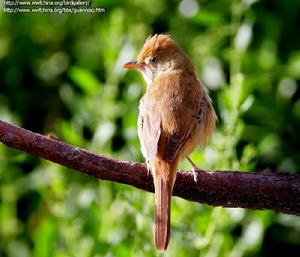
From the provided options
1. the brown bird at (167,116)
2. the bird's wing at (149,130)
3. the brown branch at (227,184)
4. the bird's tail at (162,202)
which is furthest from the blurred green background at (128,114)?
the brown branch at (227,184)

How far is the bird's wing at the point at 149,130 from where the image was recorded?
16.8ft

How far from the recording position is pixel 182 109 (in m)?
5.36

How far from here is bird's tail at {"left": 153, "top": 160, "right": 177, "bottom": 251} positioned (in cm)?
442

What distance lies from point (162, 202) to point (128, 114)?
1.61 metres

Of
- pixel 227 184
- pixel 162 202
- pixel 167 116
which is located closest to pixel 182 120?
pixel 167 116

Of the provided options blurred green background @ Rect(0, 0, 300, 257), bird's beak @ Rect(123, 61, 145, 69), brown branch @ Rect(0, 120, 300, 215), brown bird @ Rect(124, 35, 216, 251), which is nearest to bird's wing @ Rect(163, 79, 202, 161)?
brown bird @ Rect(124, 35, 216, 251)

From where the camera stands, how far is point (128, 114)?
6.18m

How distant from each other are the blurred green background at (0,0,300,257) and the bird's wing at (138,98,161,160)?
285 millimetres

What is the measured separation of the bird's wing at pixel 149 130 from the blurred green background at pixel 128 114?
29 centimetres

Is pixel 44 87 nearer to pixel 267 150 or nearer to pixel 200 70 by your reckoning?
pixel 200 70

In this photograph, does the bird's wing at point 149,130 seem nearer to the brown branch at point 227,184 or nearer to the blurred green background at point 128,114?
the blurred green background at point 128,114

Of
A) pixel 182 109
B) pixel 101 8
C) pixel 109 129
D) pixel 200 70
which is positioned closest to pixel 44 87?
pixel 101 8

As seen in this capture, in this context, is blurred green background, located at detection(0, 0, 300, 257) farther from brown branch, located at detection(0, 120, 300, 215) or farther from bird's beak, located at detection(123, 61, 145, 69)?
brown branch, located at detection(0, 120, 300, 215)

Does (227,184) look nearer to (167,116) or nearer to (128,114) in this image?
(167,116)
